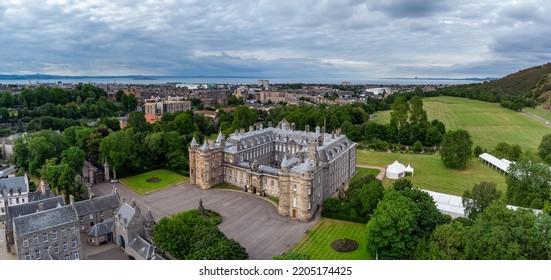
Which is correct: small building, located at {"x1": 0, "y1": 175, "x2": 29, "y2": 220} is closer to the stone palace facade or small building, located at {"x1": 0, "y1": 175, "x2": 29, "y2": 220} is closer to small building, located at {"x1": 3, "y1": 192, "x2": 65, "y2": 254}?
small building, located at {"x1": 3, "y1": 192, "x2": 65, "y2": 254}

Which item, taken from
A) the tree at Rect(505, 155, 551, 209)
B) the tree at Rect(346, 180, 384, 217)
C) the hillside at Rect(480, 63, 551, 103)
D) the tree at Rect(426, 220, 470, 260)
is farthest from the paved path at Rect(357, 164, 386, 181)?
the hillside at Rect(480, 63, 551, 103)

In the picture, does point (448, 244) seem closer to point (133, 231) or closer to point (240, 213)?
point (240, 213)

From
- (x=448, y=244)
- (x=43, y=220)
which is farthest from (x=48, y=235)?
(x=448, y=244)

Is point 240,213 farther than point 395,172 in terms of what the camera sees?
No

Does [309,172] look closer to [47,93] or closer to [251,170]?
[251,170]

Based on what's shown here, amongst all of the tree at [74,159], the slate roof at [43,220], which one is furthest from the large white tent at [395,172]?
the tree at [74,159]

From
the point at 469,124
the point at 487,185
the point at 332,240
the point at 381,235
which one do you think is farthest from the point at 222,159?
the point at 469,124
